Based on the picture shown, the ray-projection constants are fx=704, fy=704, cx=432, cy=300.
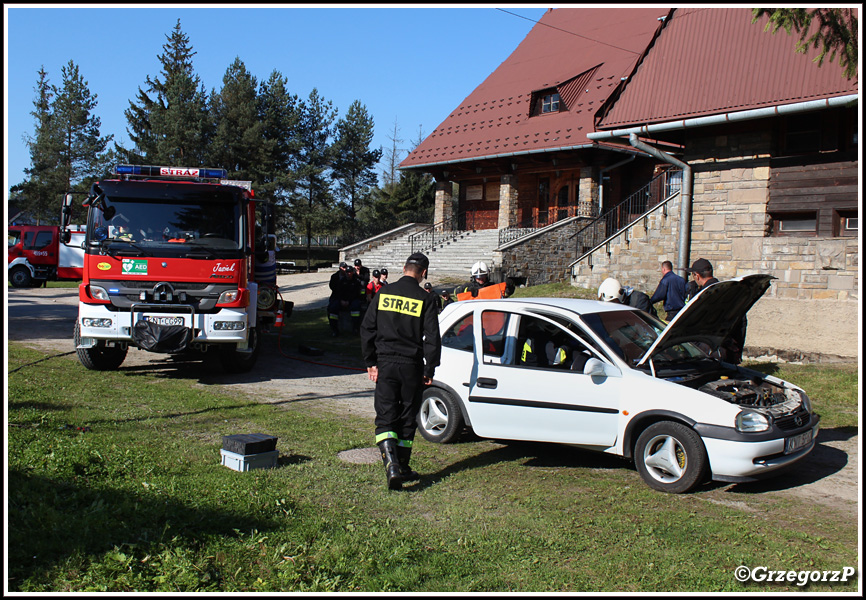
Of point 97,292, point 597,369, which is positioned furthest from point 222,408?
point 597,369

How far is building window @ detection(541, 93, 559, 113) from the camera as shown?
2908cm

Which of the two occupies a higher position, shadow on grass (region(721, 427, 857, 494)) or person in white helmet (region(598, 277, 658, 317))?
person in white helmet (region(598, 277, 658, 317))

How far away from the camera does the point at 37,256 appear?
29953 mm

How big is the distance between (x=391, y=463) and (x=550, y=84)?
26.1 metres

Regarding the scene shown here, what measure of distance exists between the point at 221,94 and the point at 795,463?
44389mm

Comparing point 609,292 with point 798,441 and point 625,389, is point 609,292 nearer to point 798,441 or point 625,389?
point 625,389

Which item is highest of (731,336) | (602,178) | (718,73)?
(718,73)

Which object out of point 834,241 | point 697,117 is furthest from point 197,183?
point 834,241

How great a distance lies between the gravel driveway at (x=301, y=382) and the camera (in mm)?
6109

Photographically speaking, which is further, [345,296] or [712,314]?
[345,296]

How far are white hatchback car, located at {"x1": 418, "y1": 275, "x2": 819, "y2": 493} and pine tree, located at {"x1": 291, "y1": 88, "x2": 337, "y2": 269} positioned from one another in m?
40.9
